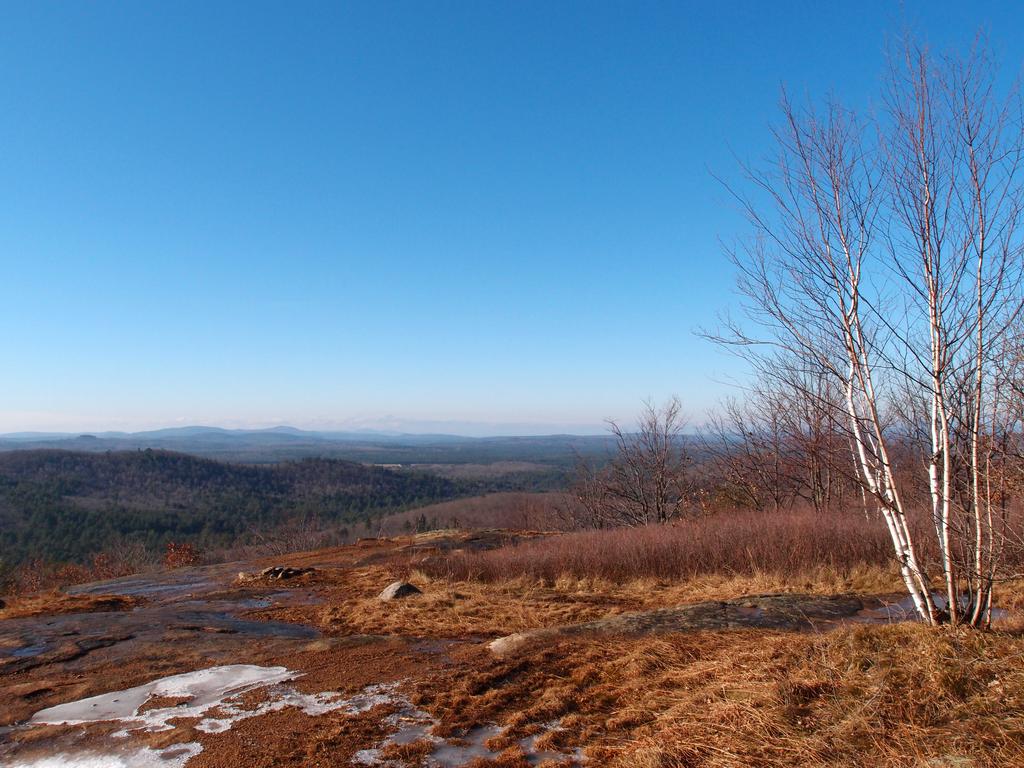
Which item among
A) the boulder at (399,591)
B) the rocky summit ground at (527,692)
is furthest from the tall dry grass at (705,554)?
the rocky summit ground at (527,692)

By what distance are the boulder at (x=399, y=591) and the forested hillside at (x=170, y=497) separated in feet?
185

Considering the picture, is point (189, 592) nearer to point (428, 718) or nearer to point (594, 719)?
point (428, 718)

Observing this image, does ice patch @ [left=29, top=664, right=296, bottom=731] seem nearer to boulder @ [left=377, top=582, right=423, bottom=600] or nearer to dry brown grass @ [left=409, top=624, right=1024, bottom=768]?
dry brown grass @ [left=409, top=624, right=1024, bottom=768]

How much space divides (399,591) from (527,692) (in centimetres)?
686

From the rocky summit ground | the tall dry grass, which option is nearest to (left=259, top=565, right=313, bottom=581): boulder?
the tall dry grass

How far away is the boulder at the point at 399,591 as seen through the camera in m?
11.6

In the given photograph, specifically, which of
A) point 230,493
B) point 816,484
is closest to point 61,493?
point 230,493

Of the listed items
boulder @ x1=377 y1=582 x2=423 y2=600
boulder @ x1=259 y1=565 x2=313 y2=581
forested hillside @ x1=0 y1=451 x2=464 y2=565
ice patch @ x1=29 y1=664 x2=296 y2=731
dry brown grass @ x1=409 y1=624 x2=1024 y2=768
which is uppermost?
dry brown grass @ x1=409 y1=624 x2=1024 y2=768

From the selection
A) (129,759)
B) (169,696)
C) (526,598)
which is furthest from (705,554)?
(129,759)

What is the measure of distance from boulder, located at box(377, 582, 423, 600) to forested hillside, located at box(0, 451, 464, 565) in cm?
5627

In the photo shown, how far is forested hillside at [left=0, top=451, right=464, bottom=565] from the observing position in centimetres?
7206

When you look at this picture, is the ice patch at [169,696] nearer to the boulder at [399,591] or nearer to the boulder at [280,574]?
the boulder at [399,591]

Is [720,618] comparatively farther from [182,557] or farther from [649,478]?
[182,557]

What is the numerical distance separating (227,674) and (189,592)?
9.64 metres
